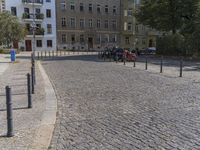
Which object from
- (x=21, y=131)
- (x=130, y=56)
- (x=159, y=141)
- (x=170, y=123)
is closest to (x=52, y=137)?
(x=21, y=131)

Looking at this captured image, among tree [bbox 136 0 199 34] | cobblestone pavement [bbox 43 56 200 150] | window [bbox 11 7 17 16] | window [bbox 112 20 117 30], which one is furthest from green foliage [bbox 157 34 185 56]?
window [bbox 11 7 17 16]

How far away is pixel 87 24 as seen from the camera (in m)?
74.1

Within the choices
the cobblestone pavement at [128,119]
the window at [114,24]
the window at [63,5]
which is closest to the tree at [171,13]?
the cobblestone pavement at [128,119]

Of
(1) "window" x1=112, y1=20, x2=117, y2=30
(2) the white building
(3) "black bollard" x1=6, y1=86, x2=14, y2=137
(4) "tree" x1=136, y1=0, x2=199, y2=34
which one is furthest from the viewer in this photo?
(1) "window" x1=112, y1=20, x2=117, y2=30

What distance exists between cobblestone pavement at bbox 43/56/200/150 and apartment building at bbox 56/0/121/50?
2386 inches

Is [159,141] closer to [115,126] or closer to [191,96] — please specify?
[115,126]

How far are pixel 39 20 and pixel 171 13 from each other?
117ft

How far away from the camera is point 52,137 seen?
20.4 feet

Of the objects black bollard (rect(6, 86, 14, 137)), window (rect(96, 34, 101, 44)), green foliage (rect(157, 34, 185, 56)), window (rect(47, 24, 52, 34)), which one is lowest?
black bollard (rect(6, 86, 14, 137))

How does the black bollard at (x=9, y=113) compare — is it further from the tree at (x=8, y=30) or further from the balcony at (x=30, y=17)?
the balcony at (x=30, y=17)

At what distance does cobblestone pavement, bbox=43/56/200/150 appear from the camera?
19.0 feet

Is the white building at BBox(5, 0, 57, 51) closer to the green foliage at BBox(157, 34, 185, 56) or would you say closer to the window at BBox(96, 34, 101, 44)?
the window at BBox(96, 34, 101, 44)

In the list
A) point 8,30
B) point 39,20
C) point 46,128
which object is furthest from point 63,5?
point 46,128

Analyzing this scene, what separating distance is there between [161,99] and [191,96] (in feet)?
3.88
